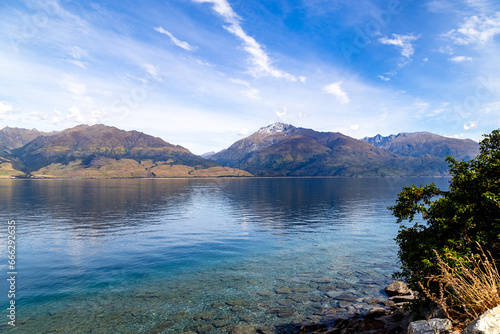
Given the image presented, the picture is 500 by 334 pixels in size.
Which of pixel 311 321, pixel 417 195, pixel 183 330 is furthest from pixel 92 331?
pixel 417 195

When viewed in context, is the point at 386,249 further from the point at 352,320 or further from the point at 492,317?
the point at 492,317

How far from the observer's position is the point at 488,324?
9.10 m

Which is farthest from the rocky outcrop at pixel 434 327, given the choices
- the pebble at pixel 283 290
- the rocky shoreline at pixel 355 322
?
the pebble at pixel 283 290

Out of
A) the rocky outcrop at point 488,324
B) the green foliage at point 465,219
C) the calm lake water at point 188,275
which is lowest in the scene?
the calm lake water at point 188,275

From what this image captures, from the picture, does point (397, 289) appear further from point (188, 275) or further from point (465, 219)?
point (188, 275)

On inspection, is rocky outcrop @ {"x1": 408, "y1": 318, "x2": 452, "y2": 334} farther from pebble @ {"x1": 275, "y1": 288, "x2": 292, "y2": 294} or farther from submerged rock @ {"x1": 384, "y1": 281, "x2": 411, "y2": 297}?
submerged rock @ {"x1": 384, "y1": 281, "x2": 411, "y2": 297}

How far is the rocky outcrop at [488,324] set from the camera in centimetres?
899

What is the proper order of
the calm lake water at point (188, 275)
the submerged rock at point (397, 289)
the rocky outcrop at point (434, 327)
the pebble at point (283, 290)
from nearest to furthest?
the rocky outcrop at point (434, 327)
the calm lake water at point (188, 275)
the submerged rock at point (397, 289)
the pebble at point (283, 290)

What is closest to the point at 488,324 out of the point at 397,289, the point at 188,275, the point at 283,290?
the point at 283,290

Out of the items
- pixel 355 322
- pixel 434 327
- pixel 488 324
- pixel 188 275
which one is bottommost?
pixel 188 275

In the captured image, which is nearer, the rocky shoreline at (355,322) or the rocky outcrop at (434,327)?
the rocky outcrop at (434,327)

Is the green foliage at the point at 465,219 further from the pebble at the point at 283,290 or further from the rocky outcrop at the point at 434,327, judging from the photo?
the pebble at the point at 283,290

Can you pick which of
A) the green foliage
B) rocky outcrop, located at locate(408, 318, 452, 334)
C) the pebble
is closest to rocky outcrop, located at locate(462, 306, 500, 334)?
rocky outcrop, located at locate(408, 318, 452, 334)

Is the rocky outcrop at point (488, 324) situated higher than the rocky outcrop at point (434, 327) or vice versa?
the rocky outcrop at point (488, 324)
